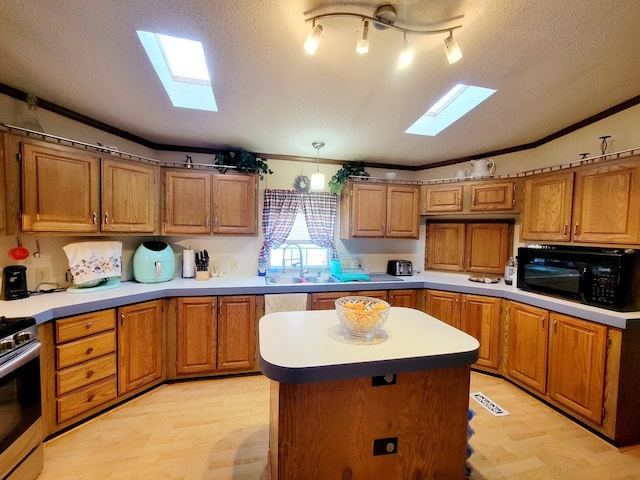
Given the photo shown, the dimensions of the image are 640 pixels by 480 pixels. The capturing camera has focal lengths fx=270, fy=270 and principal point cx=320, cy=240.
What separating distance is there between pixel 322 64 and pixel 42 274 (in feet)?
8.79

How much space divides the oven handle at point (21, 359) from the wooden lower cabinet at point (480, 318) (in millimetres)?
3293

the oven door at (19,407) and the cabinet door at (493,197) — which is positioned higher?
the cabinet door at (493,197)

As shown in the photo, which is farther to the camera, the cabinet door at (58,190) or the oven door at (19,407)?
the cabinet door at (58,190)

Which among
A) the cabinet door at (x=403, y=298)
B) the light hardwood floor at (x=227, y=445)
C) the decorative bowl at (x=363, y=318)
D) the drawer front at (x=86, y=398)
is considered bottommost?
the light hardwood floor at (x=227, y=445)

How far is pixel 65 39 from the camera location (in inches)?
57.6

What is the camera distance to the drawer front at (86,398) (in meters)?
1.88

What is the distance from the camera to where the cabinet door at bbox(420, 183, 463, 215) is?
3.16 metres

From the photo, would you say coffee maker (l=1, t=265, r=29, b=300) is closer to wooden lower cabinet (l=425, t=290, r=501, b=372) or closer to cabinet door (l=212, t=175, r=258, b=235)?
cabinet door (l=212, t=175, r=258, b=235)

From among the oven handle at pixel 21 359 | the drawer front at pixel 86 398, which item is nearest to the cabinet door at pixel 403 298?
the drawer front at pixel 86 398

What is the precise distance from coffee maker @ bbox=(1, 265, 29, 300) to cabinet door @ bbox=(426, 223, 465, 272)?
3953 mm

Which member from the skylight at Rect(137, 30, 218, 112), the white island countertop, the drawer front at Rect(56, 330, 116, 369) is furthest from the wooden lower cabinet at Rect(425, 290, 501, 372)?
the drawer front at Rect(56, 330, 116, 369)

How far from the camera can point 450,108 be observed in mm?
2484

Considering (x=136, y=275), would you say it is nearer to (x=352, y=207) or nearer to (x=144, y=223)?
(x=144, y=223)

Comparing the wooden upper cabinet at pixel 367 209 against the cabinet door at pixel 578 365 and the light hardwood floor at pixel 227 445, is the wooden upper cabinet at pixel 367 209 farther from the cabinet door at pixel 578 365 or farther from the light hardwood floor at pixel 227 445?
the light hardwood floor at pixel 227 445
